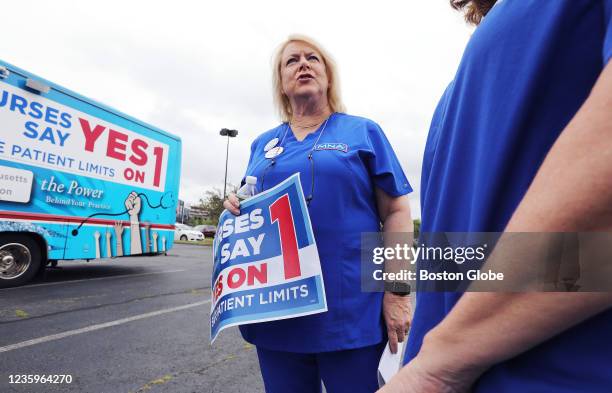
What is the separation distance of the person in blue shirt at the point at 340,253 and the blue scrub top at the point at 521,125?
0.66 m

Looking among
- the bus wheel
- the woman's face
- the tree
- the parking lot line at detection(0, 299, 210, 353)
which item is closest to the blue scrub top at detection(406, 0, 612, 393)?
the woman's face

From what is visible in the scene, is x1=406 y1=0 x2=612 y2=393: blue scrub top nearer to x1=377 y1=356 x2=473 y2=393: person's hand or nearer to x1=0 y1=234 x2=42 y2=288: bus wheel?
x1=377 y1=356 x2=473 y2=393: person's hand

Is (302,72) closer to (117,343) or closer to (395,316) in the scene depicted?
(395,316)

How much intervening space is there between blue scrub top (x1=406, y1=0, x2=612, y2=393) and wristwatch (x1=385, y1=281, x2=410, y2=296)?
2.21 feet

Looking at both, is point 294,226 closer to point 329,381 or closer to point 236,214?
point 236,214

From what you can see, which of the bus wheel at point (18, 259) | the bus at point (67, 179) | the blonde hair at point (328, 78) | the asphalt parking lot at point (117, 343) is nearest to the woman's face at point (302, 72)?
the blonde hair at point (328, 78)

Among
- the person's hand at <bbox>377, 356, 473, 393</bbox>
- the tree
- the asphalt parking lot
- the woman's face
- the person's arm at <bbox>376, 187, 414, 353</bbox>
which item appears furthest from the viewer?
the tree

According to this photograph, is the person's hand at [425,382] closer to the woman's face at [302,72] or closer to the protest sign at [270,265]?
the protest sign at [270,265]

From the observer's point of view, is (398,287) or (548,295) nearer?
(548,295)

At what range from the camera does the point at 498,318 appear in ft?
1.51

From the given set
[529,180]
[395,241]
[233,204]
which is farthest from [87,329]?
[529,180]

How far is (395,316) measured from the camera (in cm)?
137

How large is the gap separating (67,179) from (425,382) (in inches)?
276

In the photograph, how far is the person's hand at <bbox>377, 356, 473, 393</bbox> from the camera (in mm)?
514
